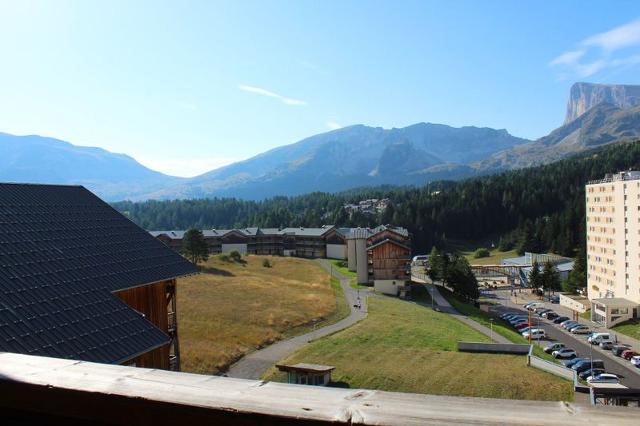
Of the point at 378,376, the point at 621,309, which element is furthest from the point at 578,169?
the point at 378,376

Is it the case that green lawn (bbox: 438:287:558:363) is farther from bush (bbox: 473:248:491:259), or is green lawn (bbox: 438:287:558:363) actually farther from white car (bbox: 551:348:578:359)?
bush (bbox: 473:248:491:259)

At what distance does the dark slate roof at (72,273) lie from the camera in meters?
12.0

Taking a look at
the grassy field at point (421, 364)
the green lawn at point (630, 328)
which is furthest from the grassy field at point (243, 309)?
the green lawn at point (630, 328)

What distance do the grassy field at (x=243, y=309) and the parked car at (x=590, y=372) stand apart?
19.7 metres

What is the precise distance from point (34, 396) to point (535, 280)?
88.6 meters

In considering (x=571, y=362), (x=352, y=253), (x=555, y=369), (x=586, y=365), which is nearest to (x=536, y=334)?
(x=571, y=362)

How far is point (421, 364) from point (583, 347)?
2587cm

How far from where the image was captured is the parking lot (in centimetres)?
3881

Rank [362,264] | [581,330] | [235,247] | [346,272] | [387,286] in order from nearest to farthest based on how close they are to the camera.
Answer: [581,330]
[387,286]
[362,264]
[346,272]
[235,247]

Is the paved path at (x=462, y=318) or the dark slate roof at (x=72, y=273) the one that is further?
the paved path at (x=462, y=318)

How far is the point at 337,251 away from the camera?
105 meters

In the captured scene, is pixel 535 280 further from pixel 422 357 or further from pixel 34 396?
pixel 34 396

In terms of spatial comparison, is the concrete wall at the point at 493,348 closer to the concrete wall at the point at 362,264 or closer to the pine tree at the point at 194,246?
the concrete wall at the point at 362,264

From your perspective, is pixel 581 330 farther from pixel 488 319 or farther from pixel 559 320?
pixel 488 319
